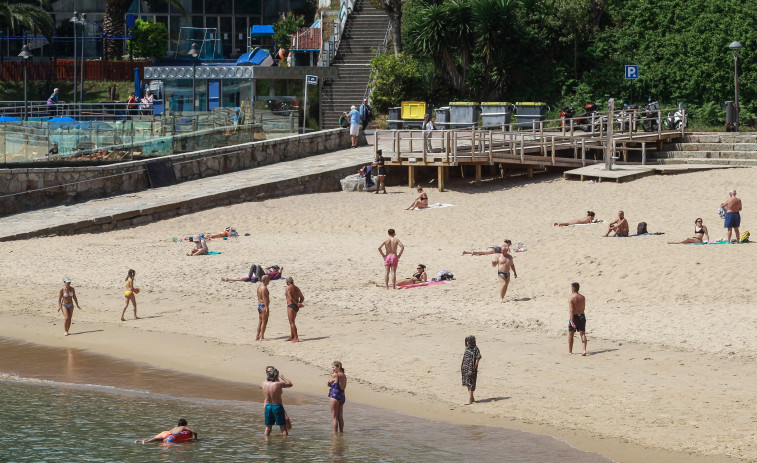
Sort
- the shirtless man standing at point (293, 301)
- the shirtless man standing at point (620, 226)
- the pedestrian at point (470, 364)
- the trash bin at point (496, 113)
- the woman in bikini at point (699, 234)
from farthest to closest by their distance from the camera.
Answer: the trash bin at point (496, 113) → the shirtless man standing at point (620, 226) → the woman in bikini at point (699, 234) → the shirtless man standing at point (293, 301) → the pedestrian at point (470, 364)

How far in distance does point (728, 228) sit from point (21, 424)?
13.8 meters

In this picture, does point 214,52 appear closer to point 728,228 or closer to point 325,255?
point 325,255

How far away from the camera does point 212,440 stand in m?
14.8

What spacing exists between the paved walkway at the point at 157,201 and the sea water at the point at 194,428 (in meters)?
9.37

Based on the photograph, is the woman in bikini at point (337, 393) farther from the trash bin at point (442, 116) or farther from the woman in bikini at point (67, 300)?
the trash bin at point (442, 116)

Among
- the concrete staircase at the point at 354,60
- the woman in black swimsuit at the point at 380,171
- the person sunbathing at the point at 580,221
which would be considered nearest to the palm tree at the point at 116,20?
the concrete staircase at the point at 354,60

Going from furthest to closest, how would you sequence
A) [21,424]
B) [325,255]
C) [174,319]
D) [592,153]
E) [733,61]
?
[733,61], [592,153], [325,255], [174,319], [21,424]

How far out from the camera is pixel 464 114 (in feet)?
117

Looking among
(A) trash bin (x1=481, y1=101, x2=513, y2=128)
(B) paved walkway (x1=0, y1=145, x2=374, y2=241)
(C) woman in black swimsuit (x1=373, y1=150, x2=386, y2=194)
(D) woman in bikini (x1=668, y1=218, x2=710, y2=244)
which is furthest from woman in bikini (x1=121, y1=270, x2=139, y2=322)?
(A) trash bin (x1=481, y1=101, x2=513, y2=128)

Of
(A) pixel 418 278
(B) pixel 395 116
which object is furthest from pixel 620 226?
(B) pixel 395 116

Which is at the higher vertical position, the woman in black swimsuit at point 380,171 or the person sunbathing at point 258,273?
the woman in black swimsuit at point 380,171

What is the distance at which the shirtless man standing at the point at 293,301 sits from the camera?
17.6m

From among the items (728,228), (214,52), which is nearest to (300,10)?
(214,52)

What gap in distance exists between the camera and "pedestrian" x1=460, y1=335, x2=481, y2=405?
1439cm
